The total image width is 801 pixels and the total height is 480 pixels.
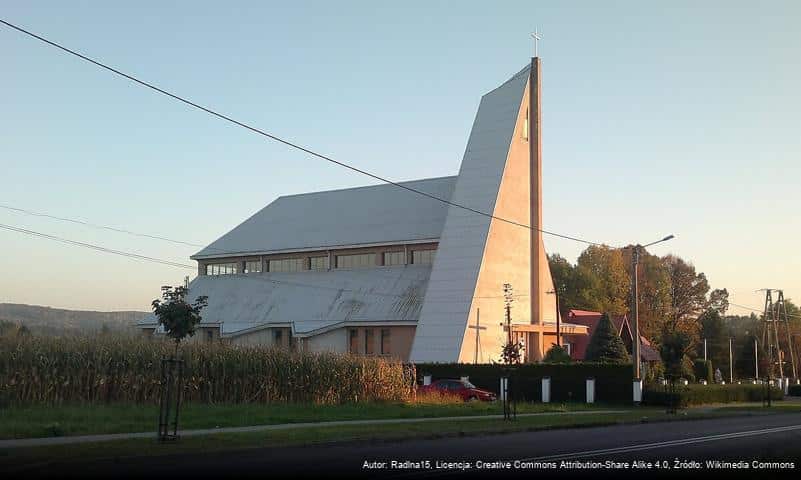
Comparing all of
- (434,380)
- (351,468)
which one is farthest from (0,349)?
(434,380)

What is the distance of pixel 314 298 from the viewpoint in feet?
214

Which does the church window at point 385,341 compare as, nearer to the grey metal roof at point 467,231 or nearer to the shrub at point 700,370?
the grey metal roof at point 467,231

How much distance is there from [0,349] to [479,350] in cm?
3329

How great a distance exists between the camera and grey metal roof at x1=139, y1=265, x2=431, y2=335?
60406 mm

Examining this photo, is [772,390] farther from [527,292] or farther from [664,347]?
[664,347]

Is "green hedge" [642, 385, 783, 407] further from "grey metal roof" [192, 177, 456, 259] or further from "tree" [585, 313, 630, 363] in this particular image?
"grey metal roof" [192, 177, 456, 259]

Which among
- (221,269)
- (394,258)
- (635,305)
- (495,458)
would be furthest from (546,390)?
(221,269)

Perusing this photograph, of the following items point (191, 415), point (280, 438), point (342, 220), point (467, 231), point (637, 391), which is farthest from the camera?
point (342, 220)

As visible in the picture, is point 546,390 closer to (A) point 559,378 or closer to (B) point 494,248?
(A) point 559,378

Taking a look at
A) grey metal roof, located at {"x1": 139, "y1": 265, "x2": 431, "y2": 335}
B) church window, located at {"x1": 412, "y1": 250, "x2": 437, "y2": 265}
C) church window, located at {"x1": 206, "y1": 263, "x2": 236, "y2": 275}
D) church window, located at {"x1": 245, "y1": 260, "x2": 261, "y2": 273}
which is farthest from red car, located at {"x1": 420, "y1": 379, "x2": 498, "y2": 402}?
church window, located at {"x1": 206, "y1": 263, "x2": 236, "y2": 275}

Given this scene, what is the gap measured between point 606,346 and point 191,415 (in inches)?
1686

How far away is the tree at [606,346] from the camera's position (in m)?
63.3

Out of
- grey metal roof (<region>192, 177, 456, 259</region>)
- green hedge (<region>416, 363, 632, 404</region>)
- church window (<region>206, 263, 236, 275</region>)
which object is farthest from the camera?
church window (<region>206, 263, 236, 275</region>)

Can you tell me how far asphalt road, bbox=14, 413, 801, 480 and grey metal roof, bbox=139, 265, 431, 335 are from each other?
35447 millimetres
